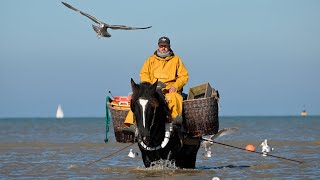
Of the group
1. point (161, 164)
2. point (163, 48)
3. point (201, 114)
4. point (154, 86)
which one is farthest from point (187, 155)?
point (154, 86)

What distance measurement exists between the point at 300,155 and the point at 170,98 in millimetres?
8902

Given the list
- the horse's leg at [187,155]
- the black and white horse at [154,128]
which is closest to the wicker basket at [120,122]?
the black and white horse at [154,128]

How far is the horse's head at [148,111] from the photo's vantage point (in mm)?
14250

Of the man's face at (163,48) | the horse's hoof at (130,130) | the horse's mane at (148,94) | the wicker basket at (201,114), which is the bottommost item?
the horse's hoof at (130,130)

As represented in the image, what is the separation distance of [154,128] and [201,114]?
99cm

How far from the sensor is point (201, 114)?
49.5ft

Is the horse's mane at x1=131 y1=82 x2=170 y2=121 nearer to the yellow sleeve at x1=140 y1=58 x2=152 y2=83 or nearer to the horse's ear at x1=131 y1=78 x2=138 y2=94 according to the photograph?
the horse's ear at x1=131 y1=78 x2=138 y2=94

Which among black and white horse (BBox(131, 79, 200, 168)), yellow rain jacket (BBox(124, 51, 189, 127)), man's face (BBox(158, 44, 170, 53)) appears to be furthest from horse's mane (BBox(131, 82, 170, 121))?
man's face (BBox(158, 44, 170, 53))

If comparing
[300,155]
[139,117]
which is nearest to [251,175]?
[139,117]

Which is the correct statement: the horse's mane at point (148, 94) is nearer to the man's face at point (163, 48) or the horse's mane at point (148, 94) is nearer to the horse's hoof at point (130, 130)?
the horse's hoof at point (130, 130)

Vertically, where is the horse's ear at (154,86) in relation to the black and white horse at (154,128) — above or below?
above

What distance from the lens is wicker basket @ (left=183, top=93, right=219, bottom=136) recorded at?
49.4 feet

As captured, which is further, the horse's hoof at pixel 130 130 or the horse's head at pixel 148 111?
the horse's hoof at pixel 130 130

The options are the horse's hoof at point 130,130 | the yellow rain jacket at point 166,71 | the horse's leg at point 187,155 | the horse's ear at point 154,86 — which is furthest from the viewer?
the horse's leg at point 187,155
